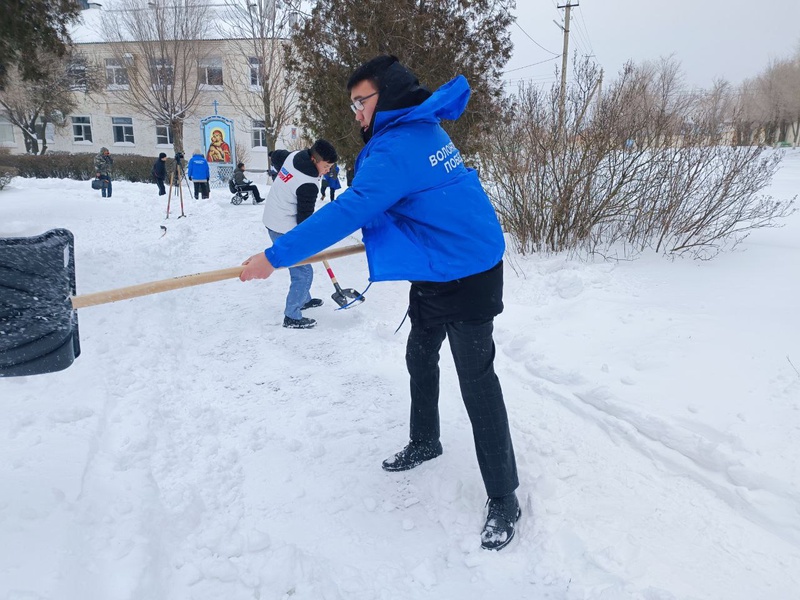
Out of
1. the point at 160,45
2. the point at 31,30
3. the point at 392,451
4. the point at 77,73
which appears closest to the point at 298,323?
the point at 392,451

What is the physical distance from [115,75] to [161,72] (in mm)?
5336

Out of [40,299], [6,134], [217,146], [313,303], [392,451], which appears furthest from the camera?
[6,134]

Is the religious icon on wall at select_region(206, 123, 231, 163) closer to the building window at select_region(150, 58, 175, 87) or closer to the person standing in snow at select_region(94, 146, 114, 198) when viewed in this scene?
the person standing in snow at select_region(94, 146, 114, 198)

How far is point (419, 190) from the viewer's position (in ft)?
6.87

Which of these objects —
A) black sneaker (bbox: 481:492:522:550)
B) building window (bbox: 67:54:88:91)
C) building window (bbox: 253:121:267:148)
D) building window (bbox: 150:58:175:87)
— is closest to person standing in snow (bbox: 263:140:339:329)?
black sneaker (bbox: 481:492:522:550)

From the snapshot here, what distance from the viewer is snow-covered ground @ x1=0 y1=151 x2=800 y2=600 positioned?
207 cm

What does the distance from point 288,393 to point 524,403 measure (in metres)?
1.54

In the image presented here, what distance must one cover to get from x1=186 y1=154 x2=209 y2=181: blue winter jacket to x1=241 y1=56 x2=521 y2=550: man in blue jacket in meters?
15.1

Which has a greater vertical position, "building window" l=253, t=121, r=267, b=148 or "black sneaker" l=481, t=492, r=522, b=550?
"building window" l=253, t=121, r=267, b=148

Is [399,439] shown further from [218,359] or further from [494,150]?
[494,150]

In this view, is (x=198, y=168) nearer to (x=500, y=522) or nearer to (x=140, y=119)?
(x=500, y=522)

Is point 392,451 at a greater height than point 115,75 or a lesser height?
lesser

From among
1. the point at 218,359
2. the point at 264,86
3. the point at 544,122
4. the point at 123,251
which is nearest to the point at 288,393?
the point at 218,359

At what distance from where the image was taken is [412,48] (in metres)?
7.98
